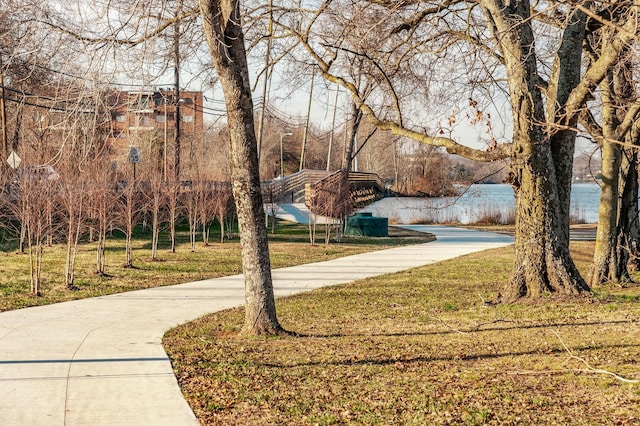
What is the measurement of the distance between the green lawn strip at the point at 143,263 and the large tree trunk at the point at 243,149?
15.1 ft

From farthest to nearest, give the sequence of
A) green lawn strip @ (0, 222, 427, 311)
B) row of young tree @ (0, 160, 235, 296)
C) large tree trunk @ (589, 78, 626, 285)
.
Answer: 1. green lawn strip @ (0, 222, 427, 311)
2. row of young tree @ (0, 160, 235, 296)
3. large tree trunk @ (589, 78, 626, 285)

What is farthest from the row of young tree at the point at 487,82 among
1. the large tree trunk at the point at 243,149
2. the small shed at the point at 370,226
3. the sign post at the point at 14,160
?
the small shed at the point at 370,226

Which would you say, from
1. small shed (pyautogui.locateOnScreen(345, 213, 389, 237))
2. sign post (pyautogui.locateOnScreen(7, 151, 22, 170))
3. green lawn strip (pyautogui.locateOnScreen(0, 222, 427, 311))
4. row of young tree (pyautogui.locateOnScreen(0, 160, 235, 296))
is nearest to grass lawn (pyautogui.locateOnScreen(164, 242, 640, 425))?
green lawn strip (pyautogui.locateOnScreen(0, 222, 427, 311))

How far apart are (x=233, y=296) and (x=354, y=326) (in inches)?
140

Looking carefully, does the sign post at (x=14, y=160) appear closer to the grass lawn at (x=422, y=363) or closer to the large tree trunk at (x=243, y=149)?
the grass lawn at (x=422, y=363)

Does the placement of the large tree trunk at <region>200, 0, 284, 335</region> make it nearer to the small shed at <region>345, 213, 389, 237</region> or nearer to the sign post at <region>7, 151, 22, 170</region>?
the sign post at <region>7, 151, 22, 170</region>

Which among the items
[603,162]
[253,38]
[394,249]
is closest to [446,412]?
[253,38]

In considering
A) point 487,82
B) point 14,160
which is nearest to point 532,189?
point 487,82

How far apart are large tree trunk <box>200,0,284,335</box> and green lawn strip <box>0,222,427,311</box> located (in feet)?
15.1

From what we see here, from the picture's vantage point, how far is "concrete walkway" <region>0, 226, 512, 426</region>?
226 inches

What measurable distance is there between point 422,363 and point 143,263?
474 inches

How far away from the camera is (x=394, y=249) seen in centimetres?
2373

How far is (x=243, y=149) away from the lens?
28.1 ft

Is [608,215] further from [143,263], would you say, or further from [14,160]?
[14,160]
